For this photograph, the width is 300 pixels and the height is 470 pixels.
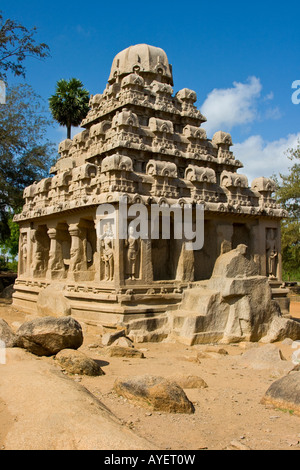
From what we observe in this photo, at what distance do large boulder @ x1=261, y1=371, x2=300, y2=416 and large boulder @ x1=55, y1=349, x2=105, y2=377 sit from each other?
104 inches

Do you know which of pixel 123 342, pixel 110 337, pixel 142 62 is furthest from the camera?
pixel 142 62

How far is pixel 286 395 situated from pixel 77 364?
3.17 meters

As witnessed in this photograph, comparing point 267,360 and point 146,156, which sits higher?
point 146,156

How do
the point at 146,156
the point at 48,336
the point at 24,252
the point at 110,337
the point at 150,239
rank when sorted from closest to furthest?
the point at 48,336 → the point at 110,337 → the point at 150,239 → the point at 146,156 → the point at 24,252

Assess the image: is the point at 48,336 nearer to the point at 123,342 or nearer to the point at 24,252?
the point at 123,342

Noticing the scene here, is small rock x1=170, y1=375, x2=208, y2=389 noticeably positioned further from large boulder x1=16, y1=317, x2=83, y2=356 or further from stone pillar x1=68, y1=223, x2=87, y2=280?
stone pillar x1=68, y1=223, x2=87, y2=280

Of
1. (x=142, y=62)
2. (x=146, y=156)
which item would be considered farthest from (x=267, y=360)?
(x=142, y=62)

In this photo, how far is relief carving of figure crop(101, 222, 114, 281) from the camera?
11.0 metres

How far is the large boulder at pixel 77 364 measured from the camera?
688 cm

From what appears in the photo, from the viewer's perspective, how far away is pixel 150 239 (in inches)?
447

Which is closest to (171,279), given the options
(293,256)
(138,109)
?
(138,109)

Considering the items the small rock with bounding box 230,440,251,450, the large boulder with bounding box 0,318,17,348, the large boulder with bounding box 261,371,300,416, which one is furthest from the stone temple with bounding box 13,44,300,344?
the small rock with bounding box 230,440,251,450

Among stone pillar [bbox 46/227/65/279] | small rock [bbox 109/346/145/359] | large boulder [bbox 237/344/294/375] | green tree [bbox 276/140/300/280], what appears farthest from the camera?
green tree [bbox 276/140/300/280]

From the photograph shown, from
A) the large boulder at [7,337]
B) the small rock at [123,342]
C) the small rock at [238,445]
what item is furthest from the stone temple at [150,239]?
the small rock at [238,445]
